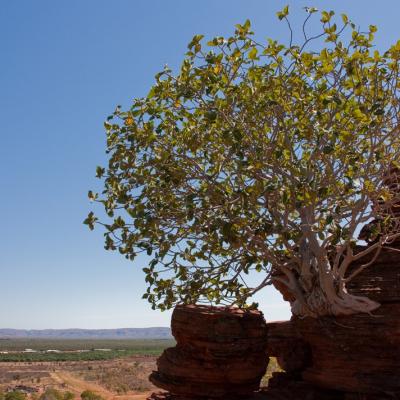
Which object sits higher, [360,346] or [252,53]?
[252,53]

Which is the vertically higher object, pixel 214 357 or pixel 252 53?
pixel 252 53

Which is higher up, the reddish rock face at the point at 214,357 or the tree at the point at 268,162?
the tree at the point at 268,162

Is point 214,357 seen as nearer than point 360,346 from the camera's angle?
No

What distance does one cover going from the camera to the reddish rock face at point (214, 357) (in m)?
10.7

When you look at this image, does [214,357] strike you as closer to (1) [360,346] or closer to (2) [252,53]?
(1) [360,346]

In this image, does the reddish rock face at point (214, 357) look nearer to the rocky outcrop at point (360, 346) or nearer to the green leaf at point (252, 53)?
the rocky outcrop at point (360, 346)

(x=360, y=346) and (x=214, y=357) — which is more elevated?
(x=360, y=346)

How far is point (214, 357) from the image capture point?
10.6 metres

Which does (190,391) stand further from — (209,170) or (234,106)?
(234,106)

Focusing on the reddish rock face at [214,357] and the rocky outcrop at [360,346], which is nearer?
the rocky outcrop at [360,346]

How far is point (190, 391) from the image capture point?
35.3 ft

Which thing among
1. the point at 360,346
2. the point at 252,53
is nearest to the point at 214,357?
the point at 360,346

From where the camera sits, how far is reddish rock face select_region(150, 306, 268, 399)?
420 inches

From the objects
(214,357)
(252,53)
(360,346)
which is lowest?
(214,357)
